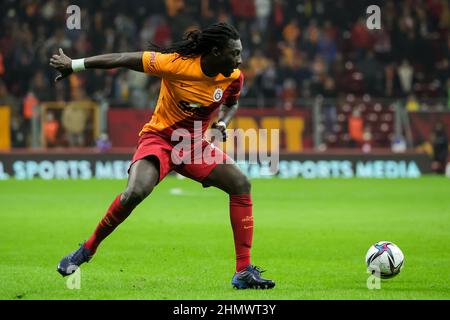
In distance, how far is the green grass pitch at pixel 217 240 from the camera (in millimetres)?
9016

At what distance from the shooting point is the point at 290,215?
1728 centimetres

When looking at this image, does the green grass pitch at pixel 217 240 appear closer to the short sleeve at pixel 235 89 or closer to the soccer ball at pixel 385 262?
the soccer ball at pixel 385 262

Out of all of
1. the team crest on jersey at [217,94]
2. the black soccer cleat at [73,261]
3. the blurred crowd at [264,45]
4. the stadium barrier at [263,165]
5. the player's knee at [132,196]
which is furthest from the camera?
the blurred crowd at [264,45]

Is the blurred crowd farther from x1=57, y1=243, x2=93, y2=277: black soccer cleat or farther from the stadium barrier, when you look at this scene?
x1=57, y1=243, x2=93, y2=277: black soccer cleat

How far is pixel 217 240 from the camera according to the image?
533 inches

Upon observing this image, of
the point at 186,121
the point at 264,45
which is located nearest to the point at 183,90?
the point at 186,121

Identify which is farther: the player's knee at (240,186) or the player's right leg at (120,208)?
the player's knee at (240,186)

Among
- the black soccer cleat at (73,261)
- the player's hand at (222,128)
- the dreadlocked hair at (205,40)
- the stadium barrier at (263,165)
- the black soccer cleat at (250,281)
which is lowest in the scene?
the stadium barrier at (263,165)

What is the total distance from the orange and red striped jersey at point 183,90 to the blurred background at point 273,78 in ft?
58.5

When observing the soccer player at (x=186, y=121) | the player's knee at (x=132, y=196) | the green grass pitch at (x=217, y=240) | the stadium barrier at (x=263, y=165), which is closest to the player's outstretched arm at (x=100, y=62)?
the soccer player at (x=186, y=121)

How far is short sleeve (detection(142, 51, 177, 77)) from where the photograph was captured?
358 inches

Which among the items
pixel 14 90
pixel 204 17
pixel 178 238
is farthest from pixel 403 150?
pixel 178 238

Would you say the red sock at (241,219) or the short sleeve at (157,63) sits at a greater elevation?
the short sleeve at (157,63)

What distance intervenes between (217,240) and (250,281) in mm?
4559
